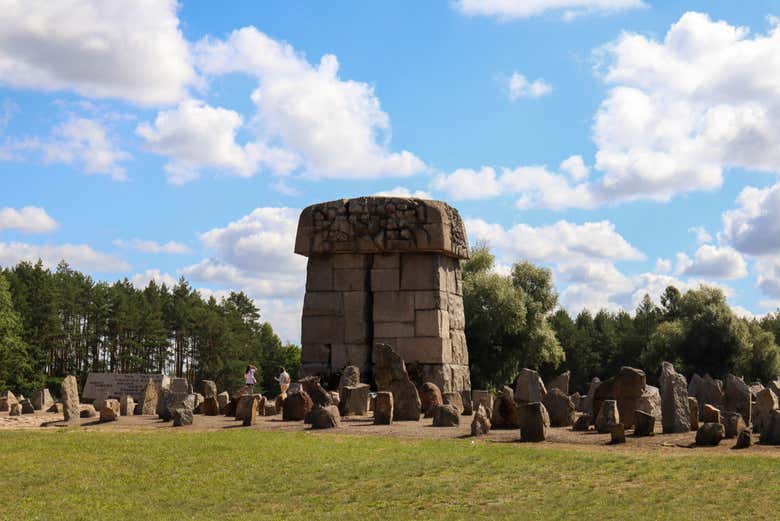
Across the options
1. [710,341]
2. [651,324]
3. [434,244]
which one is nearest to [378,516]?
[434,244]

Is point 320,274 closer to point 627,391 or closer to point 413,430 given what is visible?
point 413,430

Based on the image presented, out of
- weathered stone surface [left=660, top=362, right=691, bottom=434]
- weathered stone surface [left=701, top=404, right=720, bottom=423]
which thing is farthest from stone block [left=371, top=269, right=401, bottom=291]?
weathered stone surface [left=701, top=404, right=720, bottom=423]

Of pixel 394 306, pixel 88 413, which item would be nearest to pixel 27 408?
pixel 88 413

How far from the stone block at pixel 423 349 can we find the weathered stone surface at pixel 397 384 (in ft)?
10.9

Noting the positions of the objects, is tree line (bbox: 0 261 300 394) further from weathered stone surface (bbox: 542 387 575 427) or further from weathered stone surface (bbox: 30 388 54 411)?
weathered stone surface (bbox: 542 387 575 427)

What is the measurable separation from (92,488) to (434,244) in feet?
40.3

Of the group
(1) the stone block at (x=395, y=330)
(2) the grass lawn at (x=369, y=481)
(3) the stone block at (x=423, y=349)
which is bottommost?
(2) the grass lawn at (x=369, y=481)

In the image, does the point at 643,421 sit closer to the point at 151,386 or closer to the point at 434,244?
the point at 434,244

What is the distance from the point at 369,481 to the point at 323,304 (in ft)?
39.9

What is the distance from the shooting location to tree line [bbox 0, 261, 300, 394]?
4788cm

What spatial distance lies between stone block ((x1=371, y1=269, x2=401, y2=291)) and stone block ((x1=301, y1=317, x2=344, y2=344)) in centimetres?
119

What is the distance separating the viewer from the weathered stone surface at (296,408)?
653 inches

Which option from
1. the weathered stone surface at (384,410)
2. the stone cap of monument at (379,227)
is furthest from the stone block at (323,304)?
the weathered stone surface at (384,410)

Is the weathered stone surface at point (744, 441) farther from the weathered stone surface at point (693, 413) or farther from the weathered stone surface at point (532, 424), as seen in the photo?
the weathered stone surface at point (532, 424)
